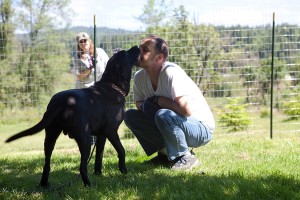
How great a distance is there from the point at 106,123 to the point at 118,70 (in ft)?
1.99

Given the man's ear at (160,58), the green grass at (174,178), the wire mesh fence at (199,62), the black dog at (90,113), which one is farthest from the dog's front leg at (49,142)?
the wire mesh fence at (199,62)

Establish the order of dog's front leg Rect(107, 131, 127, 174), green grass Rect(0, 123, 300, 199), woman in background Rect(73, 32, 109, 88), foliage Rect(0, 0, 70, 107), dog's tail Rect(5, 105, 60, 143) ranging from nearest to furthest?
dog's tail Rect(5, 105, 60, 143) → green grass Rect(0, 123, 300, 199) → dog's front leg Rect(107, 131, 127, 174) → woman in background Rect(73, 32, 109, 88) → foliage Rect(0, 0, 70, 107)

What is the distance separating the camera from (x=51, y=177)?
4.77 metres

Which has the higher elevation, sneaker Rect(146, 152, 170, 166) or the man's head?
the man's head

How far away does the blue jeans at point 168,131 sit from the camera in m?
4.78

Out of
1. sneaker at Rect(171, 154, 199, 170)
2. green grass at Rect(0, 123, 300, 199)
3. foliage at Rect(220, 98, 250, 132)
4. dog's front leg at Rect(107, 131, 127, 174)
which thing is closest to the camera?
green grass at Rect(0, 123, 300, 199)

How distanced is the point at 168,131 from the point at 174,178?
1.99 feet

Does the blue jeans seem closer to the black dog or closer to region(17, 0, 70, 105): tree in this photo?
the black dog

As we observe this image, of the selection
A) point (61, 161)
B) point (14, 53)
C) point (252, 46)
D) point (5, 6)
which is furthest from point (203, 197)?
point (5, 6)

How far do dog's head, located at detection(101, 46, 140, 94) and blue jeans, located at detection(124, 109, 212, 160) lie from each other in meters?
0.56

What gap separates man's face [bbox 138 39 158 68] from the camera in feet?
16.1

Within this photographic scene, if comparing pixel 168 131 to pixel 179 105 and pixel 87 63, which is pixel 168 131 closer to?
pixel 179 105

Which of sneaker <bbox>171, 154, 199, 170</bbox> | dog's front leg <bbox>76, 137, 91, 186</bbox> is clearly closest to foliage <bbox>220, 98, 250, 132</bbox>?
sneaker <bbox>171, 154, 199, 170</bbox>

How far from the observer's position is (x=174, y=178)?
439cm
